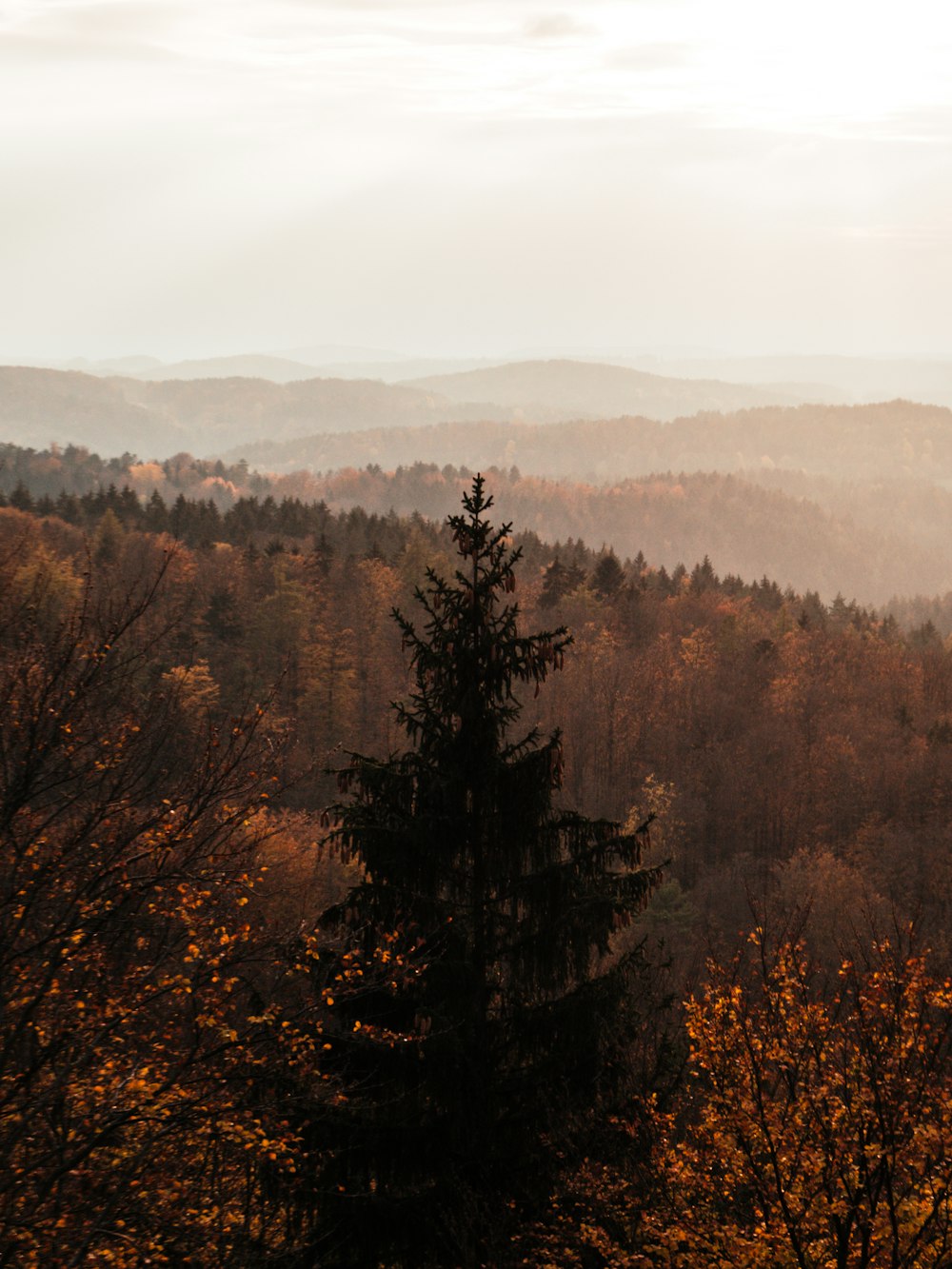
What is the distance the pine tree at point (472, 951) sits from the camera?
36.8ft

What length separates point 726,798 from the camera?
2479 inches

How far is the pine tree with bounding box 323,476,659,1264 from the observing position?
11211mm

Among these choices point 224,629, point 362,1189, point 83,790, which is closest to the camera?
point 83,790

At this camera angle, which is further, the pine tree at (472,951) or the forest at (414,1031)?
the pine tree at (472,951)

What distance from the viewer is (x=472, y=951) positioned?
1202 cm

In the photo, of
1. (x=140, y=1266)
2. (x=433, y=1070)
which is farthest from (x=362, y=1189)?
(x=140, y=1266)

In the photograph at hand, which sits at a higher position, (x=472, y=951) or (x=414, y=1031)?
(x=472, y=951)

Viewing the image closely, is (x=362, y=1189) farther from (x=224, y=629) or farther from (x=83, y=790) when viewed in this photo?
(x=224, y=629)

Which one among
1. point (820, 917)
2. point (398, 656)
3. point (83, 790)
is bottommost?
point (820, 917)

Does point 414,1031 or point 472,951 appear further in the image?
point 472,951

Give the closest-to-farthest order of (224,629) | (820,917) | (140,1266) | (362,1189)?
(140,1266) → (362,1189) → (820,917) → (224,629)

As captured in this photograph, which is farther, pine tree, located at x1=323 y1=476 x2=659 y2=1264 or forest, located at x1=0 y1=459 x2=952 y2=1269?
pine tree, located at x1=323 y1=476 x2=659 y2=1264

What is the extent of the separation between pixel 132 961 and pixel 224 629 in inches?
2187

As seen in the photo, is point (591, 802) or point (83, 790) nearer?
point (83, 790)
